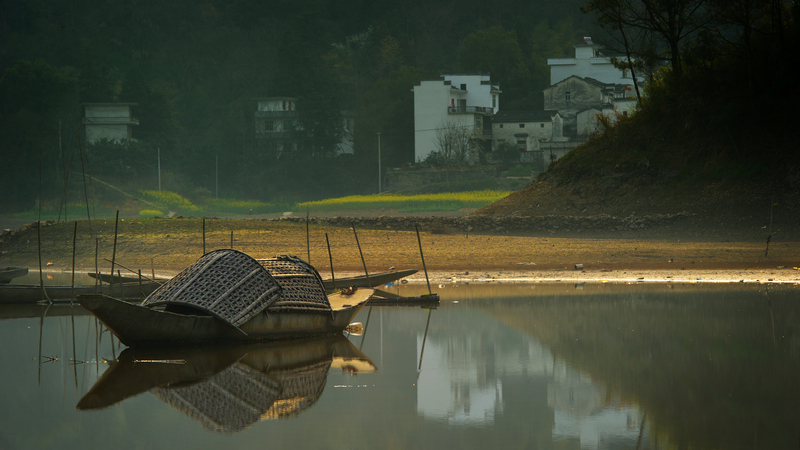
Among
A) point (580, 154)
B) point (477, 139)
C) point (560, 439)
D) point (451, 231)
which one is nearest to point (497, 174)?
point (477, 139)

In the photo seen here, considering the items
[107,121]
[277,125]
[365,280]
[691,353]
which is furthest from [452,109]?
[691,353]

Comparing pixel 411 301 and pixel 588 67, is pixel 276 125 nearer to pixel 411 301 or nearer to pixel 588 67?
Result: pixel 588 67

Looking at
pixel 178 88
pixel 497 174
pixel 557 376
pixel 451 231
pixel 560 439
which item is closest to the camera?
pixel 560 439

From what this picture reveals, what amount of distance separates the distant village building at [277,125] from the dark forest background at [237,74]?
87 centimetres

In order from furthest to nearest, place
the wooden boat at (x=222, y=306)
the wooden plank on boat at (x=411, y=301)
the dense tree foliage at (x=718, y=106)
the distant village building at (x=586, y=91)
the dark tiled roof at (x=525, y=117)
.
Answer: the dark tiled roof at (x=525, y=117)
the distant village building at (x=586, y=91)
the dense tree foliage at (x=718, y=106)
the wooden plank on boat at (x=411, y=301)
the wooden boat at (x=222, y=306)

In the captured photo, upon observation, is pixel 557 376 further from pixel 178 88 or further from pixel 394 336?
pixel 178 88

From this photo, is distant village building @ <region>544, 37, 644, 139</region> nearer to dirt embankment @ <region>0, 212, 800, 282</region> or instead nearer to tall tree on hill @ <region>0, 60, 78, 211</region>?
tall tree on hill @ <region>0, 60, 78, 211</region>

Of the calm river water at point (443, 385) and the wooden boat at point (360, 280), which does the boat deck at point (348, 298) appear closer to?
the calm river water at point (443, 385)

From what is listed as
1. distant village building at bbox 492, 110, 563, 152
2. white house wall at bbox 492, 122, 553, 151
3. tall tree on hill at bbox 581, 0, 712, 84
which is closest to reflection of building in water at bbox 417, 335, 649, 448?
tall tree on hill at bbox 581, 0, 712, 84

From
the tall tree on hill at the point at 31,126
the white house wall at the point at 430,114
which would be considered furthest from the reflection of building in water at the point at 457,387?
the white house wall at the point at 430,114

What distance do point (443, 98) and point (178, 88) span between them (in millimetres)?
32906

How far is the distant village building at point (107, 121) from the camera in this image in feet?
217

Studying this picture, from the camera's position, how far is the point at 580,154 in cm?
3206

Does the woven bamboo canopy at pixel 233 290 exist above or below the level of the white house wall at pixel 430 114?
below
